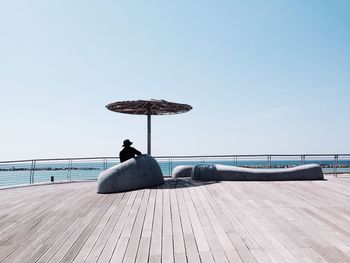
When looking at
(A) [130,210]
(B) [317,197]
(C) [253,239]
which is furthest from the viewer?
(B) [317,197]

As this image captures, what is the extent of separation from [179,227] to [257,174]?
5535 millimetres

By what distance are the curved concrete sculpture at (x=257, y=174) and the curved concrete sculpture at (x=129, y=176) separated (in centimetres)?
207

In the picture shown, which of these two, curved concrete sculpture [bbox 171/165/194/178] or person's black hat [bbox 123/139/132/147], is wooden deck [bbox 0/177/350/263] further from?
curved concrete sculpture [bbox 171/165/194/178]

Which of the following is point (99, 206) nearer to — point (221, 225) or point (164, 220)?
point (164, 220)

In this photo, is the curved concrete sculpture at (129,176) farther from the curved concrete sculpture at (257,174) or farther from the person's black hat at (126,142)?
the curved concrete sculpture at (257,174)

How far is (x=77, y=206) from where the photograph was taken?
5141 millimetres

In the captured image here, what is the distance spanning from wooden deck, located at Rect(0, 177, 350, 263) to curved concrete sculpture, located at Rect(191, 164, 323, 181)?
2240 millimetres

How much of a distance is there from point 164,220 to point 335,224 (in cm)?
273

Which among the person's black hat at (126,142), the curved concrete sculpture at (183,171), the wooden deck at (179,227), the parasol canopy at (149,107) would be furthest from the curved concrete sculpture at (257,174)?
the person's black hat at (126,142)

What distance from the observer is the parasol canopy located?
8225 millimetres

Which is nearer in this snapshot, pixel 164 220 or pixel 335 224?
pixel 335 224

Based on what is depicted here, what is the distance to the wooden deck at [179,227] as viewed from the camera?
109 inches

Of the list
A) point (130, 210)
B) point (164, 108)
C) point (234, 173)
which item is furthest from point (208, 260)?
point (164, 108)

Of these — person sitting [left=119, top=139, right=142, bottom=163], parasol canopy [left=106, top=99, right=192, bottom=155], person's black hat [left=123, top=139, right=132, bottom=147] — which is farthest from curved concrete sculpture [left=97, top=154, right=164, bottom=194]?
parasol canopy [left=106, top=99, right=192, bottom=155]
